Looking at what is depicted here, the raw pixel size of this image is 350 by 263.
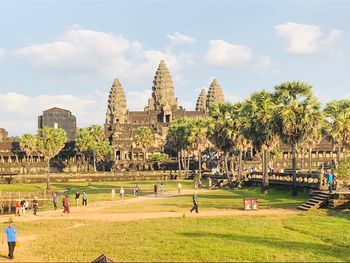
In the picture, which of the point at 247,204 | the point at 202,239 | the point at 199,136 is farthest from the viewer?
the point at 199,136

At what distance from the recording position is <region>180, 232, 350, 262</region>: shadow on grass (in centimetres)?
2133

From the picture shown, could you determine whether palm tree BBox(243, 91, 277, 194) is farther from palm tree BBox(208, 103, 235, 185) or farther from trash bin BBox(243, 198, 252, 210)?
trash bin BBox(243, 198, 252, 210)

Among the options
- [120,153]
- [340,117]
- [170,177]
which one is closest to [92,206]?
[340,117]

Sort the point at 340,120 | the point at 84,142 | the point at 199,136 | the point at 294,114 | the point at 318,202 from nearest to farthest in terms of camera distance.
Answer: the point at 318,202 < the point at 294,114 < the point at 340,120 < the point at 199,136 < the point at 84,142

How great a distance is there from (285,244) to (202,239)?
458 cm

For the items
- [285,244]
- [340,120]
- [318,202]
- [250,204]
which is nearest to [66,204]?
[250,204]

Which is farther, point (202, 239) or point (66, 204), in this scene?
point (66, 204)

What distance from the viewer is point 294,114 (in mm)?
46031

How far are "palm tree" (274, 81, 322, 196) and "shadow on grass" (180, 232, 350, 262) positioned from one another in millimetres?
23091

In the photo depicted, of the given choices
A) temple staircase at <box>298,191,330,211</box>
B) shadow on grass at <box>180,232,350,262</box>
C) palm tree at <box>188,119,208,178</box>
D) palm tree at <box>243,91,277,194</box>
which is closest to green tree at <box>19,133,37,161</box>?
palm tree at <box>188,119,208,178</box>

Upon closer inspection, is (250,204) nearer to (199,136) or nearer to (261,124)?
(261,124)

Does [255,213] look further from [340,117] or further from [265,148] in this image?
[340,117]

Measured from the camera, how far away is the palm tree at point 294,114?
45875 millimetres

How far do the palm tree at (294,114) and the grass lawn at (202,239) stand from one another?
14.4 metres
